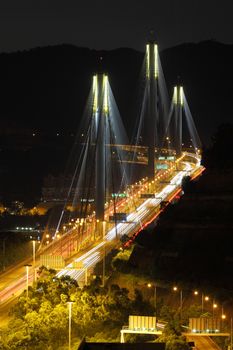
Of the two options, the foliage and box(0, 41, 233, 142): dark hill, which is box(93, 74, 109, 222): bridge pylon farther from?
box(0, 41, 233, 142): dark hill

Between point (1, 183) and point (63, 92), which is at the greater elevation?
point (63, 92)

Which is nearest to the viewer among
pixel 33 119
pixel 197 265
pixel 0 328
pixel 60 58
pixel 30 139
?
pixel 0 328

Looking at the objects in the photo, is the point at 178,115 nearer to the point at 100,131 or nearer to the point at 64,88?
the point at 100,131

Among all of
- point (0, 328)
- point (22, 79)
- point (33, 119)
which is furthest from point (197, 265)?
point (22, 79)

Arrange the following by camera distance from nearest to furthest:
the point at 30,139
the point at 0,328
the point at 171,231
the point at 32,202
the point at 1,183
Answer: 1. the point at 0,328
2. the point at 171,231
3. the point at 32,202
4. the point at 1,183
5. the point at 30,139

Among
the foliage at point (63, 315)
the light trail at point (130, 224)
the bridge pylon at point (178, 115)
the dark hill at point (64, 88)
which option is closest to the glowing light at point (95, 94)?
the light trail at point (130, 224)

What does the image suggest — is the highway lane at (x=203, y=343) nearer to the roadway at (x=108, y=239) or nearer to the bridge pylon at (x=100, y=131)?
the roadway at (x=108, y=239)

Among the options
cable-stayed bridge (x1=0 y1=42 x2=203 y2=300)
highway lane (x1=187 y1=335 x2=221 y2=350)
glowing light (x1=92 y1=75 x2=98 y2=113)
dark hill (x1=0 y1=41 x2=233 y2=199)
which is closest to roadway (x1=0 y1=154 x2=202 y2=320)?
cable-stayed bridge (x1=0 y1=42 x2=203 y2=300)

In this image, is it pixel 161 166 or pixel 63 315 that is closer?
pixel 63 315

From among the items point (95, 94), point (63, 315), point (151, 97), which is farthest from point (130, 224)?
point (63, 315)

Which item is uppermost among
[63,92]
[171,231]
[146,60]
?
[63,92]

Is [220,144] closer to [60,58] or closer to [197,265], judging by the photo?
[197,265]
